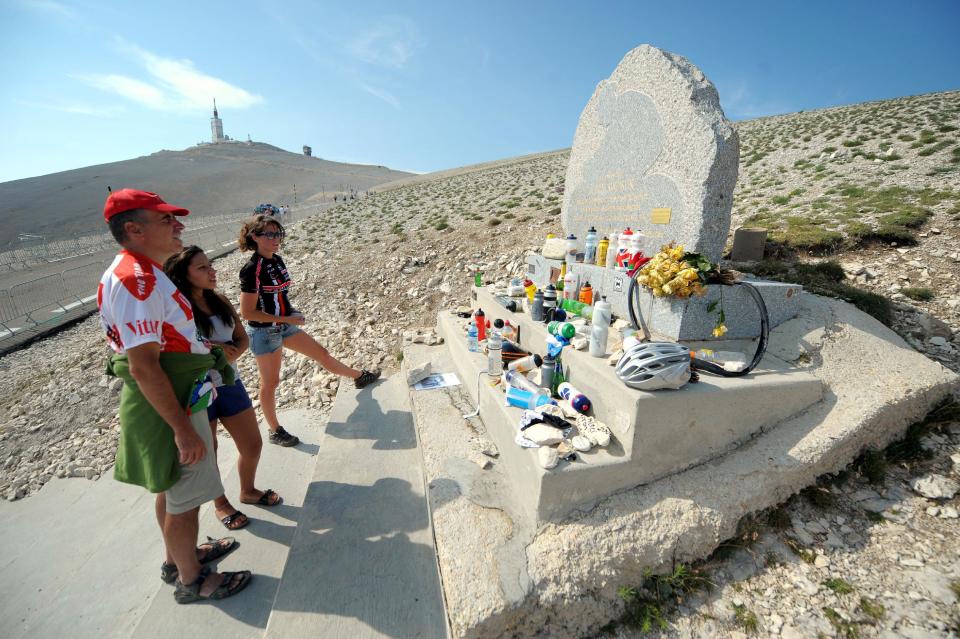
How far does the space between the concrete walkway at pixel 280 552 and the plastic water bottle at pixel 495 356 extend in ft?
3.78

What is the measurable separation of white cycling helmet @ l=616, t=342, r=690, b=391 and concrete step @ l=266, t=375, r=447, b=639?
1985 mm

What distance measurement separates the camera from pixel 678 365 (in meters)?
2.79

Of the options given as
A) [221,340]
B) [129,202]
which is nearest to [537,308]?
[221,340]

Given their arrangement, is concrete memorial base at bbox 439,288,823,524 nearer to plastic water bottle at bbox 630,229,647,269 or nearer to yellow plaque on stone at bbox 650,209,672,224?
plastic water bottle at bbox 630,229,647,269

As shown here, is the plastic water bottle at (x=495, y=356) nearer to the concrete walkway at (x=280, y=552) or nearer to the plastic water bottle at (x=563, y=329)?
the plastic water bottle at (x=563, y=329)

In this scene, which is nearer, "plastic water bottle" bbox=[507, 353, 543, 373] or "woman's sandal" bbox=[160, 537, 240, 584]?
"woman's sandal" bbox=[160, 537, 240, 584]

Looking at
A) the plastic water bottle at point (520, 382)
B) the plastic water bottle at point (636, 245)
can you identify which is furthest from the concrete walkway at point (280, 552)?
the plastic water bottle at point (636, 245)

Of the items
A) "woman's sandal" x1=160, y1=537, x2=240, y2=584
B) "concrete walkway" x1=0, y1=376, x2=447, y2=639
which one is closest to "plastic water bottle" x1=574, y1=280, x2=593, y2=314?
"concrete walkway" x1=0, y1=376, x2=447, y2=639

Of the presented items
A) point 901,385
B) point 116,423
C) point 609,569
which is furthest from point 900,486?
point 116,423

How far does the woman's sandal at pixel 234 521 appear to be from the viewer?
10.9ft

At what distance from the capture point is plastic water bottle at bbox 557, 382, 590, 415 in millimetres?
3344

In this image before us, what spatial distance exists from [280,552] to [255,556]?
0.19 metres

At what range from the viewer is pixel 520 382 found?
3.75 metres

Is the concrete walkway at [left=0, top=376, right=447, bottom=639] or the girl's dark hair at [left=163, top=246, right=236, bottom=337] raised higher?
the girl's dark hair at [left=163, top=246, right=236, bottom=337]
